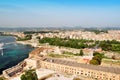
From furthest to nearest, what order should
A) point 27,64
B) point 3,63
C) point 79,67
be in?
point 3,63 < point 27,64 < point 79,67

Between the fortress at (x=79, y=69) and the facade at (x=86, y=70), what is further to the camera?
the fortress at (x=79, y=69)

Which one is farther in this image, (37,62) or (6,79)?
(37,62)

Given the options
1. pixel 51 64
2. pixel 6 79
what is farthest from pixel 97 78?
pixel 6 79

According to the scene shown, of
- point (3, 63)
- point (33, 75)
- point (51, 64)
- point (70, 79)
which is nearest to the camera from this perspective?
point (33, 75)

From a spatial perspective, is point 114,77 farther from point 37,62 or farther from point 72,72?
point 37,62

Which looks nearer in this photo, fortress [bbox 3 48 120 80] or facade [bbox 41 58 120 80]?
facade [bbox 41 58 120 80]

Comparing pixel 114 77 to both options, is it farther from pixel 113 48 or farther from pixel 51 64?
pixel 113 48

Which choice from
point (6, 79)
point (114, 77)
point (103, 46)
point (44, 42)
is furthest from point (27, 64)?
point (44, 42)

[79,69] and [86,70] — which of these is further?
[79,69]

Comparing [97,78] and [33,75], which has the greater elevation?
[33,75]
